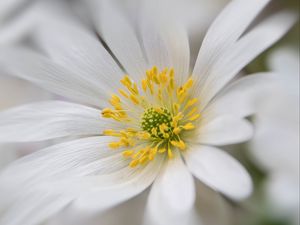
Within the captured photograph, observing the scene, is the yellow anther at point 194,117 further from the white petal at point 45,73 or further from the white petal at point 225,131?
the white petal at point 45,73

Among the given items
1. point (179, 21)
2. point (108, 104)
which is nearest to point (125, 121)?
point (108, 104)

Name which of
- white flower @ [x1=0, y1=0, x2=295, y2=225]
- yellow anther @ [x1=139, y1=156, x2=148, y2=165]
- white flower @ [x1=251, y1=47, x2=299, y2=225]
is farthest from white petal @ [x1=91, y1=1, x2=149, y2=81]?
white flower @ [x1=251, y1=47, x2=299, y2=225]

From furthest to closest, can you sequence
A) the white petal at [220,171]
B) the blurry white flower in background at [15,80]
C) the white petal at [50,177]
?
the blurry white flower in background at [15,80] < the white petal at [50,177] < the white petal at [220,171]

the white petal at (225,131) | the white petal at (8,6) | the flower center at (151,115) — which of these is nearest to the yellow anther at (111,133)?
the flower center at (151,115)

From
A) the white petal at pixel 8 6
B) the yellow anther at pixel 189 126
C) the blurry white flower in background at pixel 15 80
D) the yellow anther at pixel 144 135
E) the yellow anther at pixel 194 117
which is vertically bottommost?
the yellow anther at pixel 189 126

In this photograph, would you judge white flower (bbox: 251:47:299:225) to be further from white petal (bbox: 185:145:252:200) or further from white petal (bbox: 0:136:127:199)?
white petal (bbox: 0:136:127:199)

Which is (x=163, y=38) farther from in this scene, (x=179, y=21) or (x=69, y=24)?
(x=69, y=24)

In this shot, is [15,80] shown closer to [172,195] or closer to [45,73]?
[45,73]
